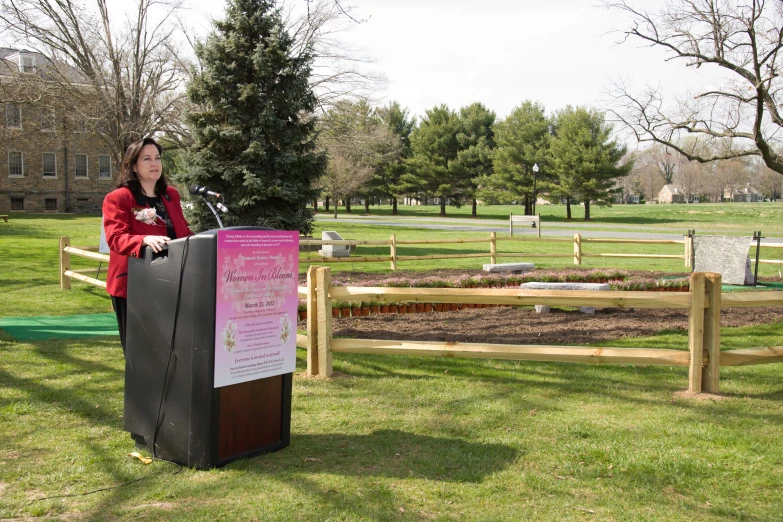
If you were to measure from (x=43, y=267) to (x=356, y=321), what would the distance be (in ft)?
33.8

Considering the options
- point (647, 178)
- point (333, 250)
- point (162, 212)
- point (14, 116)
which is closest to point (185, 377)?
point (162, 212)

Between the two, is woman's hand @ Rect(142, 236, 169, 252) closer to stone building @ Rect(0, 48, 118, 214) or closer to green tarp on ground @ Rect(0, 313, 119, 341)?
green tarp on ground @ Rect(0, 313, 119, 341)

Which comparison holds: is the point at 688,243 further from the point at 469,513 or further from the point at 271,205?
the point at 469,513

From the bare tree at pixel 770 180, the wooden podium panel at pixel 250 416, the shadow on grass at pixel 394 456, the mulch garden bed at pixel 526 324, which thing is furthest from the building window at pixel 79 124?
the bare tree at pixel 770 180

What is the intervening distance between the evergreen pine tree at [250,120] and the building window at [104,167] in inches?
1219

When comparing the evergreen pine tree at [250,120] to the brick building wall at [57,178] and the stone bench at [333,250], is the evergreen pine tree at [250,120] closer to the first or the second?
the stone bench at [333,250]

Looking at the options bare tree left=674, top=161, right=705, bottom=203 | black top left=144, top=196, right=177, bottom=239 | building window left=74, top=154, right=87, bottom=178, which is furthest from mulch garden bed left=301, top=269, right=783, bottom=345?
bare tree left=674, top=161, right=705, bottom=203

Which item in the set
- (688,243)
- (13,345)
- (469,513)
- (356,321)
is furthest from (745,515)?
(688,243)

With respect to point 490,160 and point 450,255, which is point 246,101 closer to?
point 450,255

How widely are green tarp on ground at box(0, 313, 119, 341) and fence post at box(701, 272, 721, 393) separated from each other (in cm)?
687

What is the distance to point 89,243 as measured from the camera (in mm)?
22500

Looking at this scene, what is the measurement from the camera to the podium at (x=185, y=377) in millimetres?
4012

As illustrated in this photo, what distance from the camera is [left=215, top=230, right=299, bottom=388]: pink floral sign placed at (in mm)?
4031

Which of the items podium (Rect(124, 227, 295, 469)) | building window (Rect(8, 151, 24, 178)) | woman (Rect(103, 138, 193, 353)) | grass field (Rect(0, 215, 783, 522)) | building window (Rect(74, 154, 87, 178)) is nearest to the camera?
grass field (Rect(0, 215, 783, 522))
